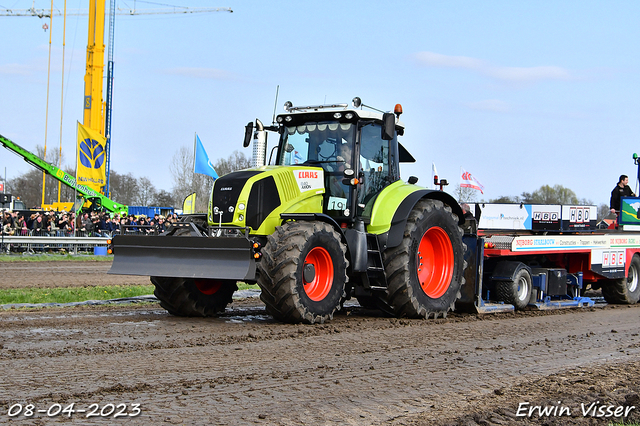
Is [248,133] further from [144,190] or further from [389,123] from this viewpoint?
[144,190]

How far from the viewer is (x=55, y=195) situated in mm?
76625

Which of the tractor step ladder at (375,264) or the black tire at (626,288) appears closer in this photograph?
the tractor step ladder at (375,264)

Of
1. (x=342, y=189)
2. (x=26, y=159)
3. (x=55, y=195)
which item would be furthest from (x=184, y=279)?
(x=55, y=195)

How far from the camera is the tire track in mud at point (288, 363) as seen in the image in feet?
16.0

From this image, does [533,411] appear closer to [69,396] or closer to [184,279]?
[69,396]

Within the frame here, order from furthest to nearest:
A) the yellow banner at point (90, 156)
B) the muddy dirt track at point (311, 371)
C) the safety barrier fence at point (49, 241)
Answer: the yellow banner at point (90, 156)
the safety barrier fence at point (49, 241)
the muddy dirt track at point (311, 371)

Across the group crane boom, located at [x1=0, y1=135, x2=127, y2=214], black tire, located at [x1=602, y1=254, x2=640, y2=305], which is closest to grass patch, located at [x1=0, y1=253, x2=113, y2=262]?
crane boom, located at [x1=0, y1=135, x2=127, y2=214]

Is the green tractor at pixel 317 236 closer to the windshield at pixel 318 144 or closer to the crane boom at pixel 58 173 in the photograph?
the windshield at pixel 318 144

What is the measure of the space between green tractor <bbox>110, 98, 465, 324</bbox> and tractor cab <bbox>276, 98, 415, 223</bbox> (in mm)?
15

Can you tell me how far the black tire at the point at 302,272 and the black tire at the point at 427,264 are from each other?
883 mm

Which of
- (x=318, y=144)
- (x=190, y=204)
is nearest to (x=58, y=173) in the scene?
(x=190, y=204)

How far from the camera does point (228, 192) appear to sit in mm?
9148

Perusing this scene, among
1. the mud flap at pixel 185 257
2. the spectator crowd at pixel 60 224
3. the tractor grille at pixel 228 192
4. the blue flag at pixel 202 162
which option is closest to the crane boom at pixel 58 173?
the spectator crowd at pixel 60 224

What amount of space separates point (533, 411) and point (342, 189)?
5.31 metres
